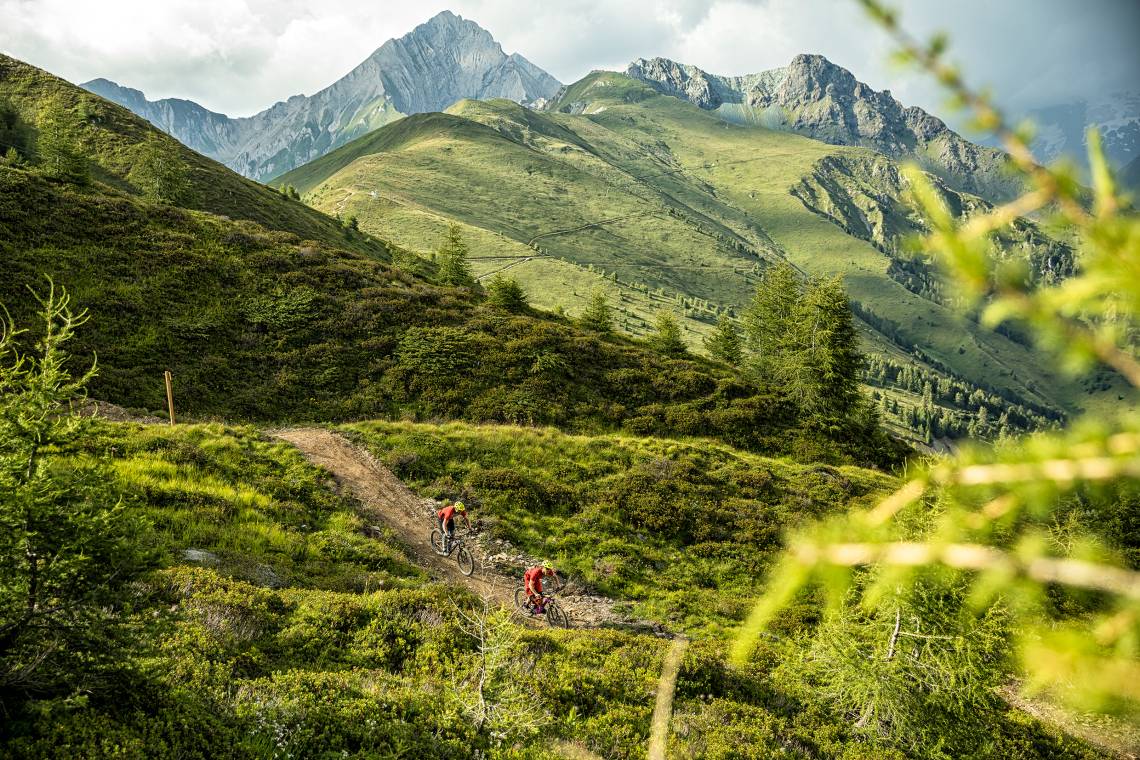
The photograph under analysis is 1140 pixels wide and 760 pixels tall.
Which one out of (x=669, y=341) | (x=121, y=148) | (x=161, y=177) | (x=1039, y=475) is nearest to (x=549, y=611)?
(x=1039, y=475)

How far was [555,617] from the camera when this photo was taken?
16672 mm

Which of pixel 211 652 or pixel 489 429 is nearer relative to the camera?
pixel 211 652

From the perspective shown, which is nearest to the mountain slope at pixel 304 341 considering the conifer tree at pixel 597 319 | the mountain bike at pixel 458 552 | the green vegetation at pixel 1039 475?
the mountain bike at pixel 458 552

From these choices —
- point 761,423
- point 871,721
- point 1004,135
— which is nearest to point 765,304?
point 761,423

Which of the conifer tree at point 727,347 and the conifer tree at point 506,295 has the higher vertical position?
the conifer tree at point 727,347

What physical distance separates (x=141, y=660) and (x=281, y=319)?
96.2 ft

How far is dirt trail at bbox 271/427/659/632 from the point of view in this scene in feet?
58.5

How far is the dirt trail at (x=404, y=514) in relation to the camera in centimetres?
1784

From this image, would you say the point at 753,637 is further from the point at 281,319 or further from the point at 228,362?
the point at 281,319

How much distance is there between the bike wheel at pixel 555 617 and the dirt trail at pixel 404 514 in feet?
1.84

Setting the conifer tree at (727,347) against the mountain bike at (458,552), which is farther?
the conifer tree at (727,347)

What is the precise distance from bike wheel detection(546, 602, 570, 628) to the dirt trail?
561mm

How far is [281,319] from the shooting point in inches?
1356

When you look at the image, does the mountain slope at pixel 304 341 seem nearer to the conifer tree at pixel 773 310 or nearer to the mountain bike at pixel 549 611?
the mountain bike at pixel 549 611
